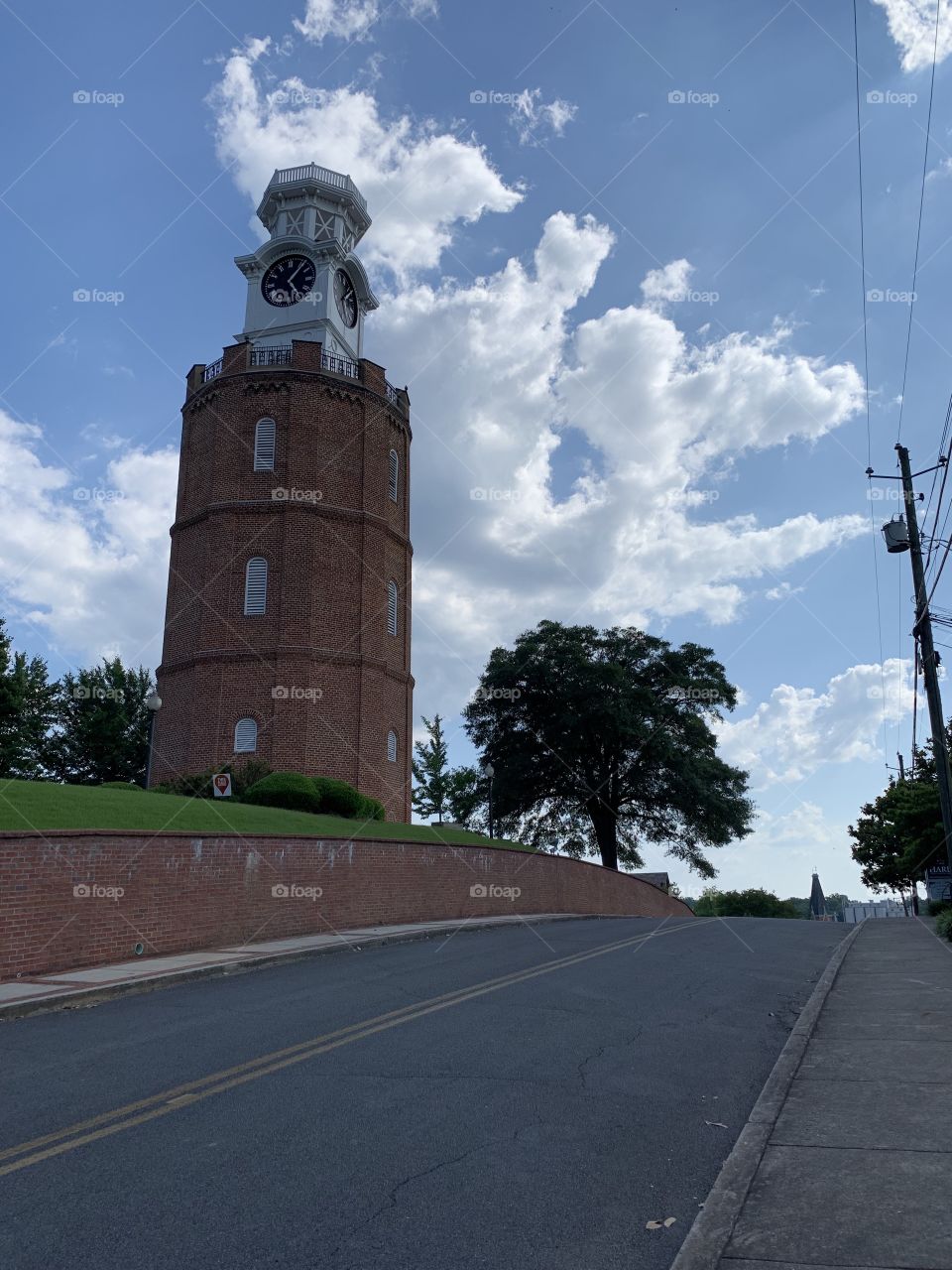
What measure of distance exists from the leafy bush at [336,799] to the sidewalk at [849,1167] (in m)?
20.1

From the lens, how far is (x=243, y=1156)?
5164 mm

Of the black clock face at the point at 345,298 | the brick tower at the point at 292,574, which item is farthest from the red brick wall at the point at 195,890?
the black clock face at the point at 345,298

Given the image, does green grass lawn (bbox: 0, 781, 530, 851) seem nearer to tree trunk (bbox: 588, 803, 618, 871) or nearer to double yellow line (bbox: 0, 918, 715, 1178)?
double yellow line (bbox: 0, 918, 715, 1178)

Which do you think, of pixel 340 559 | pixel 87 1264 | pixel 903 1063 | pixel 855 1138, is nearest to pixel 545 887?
pixel 340 559

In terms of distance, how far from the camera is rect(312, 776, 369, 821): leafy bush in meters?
28.2

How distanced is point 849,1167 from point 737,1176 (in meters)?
0.68

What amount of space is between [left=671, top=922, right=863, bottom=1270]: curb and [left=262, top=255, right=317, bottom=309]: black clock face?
37.6m

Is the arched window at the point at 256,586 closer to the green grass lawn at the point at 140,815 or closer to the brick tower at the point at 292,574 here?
the brick tower at the point at 292,574

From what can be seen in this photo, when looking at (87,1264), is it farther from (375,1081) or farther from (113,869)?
(113,869)

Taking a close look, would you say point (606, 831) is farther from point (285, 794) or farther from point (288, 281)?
point (288, 281)

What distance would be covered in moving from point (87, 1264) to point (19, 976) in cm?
955

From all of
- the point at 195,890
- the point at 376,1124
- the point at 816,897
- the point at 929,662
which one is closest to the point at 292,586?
the point at 195,890

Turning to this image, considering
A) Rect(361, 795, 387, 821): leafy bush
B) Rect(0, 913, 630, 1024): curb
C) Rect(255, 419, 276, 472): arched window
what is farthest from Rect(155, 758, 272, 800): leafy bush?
Rect(0, 913, 630, 1024): curb

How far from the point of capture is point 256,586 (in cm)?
3353
